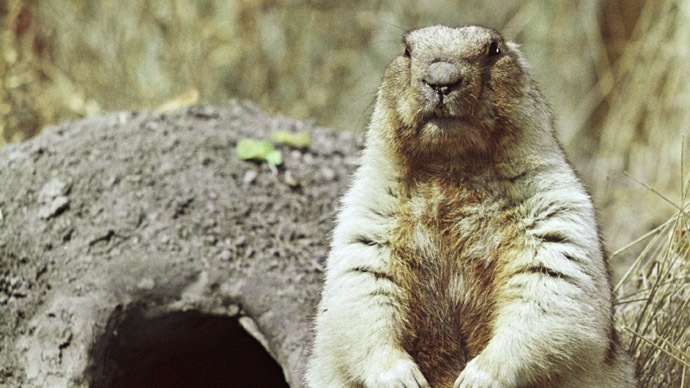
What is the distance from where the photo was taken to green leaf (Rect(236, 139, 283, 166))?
240 inches

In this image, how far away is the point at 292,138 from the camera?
21.0 ft

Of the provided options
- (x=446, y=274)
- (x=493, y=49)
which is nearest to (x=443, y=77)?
(x=493, y=49)

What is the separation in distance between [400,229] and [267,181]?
2.38 m

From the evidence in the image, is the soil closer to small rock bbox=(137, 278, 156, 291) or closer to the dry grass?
small rock bbox=(137, 278, 156, 291)

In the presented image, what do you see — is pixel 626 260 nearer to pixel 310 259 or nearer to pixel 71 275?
pixel 310 259

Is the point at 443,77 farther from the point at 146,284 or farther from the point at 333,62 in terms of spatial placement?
the point at 333,62

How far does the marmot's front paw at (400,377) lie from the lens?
3.56 m

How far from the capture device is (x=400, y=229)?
12.6ft

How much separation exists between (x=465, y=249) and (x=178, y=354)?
2.87 meters

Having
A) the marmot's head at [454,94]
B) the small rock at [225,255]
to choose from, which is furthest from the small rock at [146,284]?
the marmot's head at [454,94]

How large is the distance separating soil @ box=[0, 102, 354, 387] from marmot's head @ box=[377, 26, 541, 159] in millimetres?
1779

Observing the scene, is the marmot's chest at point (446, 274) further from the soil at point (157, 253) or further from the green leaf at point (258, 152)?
the green leaf at point (258, 152)

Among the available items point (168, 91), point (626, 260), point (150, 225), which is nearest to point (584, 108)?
point (626, 260)

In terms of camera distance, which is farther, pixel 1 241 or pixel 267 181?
pixel 267 181
